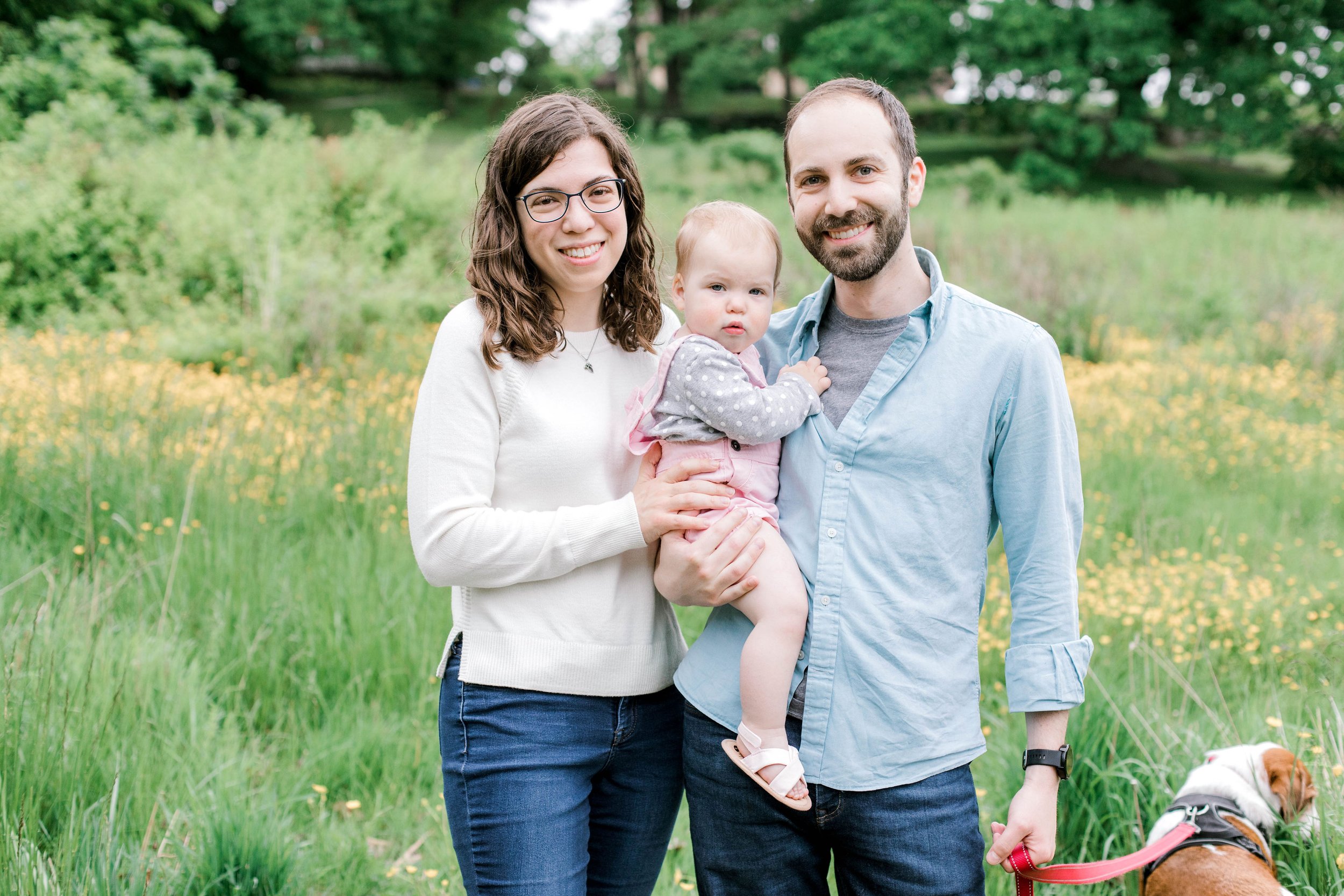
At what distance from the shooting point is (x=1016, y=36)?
25.3 meters

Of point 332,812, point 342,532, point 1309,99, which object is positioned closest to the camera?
point 332,812

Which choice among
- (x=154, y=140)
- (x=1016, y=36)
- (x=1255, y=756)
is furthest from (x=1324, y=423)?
(x=1016, y=36)

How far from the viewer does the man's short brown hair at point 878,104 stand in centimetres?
202

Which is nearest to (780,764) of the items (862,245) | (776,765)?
(776,765)

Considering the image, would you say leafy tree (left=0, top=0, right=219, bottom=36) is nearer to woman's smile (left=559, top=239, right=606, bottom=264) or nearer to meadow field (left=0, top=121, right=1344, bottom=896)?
meadow field (left=0, top=121, right=1344, bottom=896)

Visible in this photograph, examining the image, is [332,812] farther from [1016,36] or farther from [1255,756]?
[1016,36]

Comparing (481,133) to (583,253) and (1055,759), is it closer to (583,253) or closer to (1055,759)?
(583,253)

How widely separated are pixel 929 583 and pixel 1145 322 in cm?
858

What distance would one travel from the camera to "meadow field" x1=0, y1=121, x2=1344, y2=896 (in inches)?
108

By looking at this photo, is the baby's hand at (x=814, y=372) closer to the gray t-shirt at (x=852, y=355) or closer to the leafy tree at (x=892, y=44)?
the gray t-shirt at (x=852, y=355)

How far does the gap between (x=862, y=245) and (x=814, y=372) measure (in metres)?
0.29

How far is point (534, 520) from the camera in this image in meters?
1.92

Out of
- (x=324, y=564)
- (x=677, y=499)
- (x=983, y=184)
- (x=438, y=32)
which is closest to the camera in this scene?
(x=677, y=499)

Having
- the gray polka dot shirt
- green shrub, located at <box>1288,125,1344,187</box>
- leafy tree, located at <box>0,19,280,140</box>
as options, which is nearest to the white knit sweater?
the gray polka dot shirt
